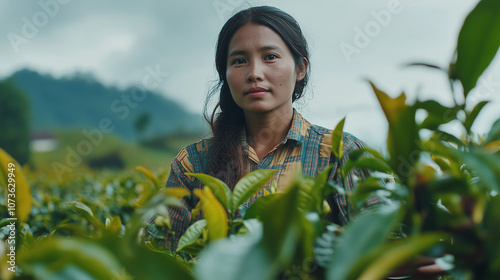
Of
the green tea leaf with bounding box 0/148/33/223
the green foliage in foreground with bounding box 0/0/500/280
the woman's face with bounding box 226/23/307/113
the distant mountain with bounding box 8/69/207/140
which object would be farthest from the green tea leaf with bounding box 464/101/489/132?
the distant mountain with bounding box 8/69/207/140

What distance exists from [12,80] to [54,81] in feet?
16.0

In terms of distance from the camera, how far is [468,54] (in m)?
0.50

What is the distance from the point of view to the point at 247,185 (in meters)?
0.62

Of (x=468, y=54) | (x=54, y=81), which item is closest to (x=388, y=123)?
(x=468, y=54)

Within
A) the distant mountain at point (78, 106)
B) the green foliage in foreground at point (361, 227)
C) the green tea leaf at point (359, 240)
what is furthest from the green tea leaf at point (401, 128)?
the distant mountain at point (78, 106)

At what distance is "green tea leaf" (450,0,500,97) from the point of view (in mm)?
495

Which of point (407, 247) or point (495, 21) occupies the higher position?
point (495, 21)

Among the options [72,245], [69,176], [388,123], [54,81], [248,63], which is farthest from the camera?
[54,81]

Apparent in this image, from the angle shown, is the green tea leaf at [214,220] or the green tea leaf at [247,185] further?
the green tea leaf at [247,185]

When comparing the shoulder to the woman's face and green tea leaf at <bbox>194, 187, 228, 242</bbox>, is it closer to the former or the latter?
the woman's face

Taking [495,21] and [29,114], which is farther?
[29,114]

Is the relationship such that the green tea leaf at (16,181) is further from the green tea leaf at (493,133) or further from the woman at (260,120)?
the woman at (260,120)

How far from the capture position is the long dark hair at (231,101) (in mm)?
1688

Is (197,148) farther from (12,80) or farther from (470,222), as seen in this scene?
(12,80)
